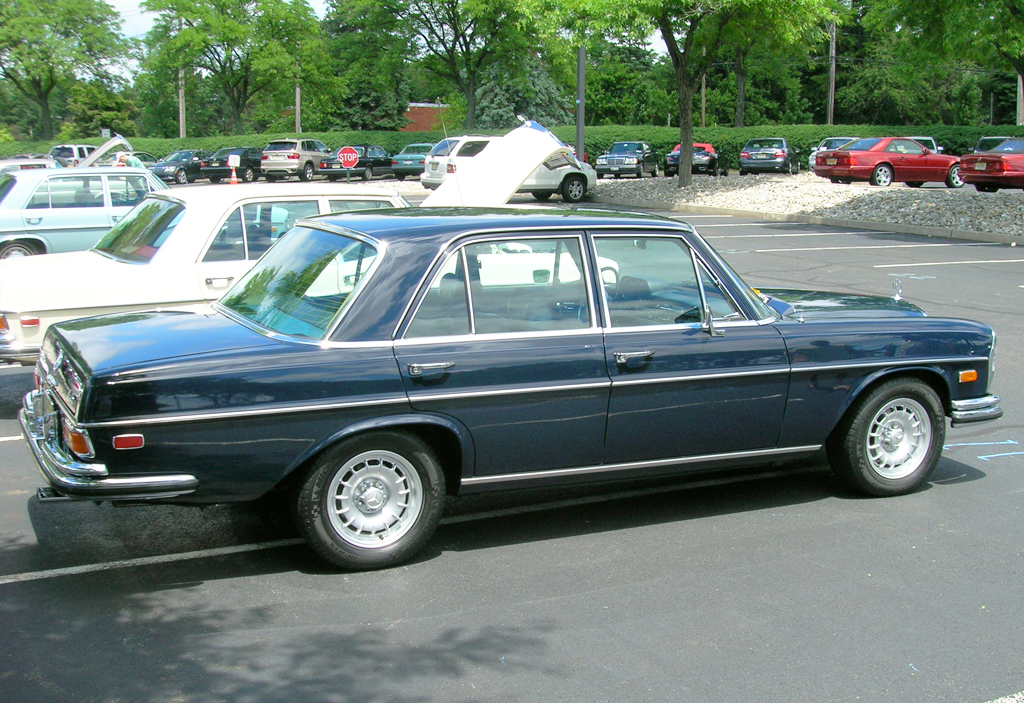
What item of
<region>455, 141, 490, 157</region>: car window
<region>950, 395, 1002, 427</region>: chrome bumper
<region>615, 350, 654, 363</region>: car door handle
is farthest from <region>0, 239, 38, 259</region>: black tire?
<region>455, 141, 490, 157</region>: car window

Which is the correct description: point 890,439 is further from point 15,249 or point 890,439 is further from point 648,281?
point 15,249

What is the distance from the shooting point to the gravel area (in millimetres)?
21234

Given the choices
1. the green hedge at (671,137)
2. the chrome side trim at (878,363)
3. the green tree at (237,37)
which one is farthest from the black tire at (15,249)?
the green tree at (237,37)

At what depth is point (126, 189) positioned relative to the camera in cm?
1277

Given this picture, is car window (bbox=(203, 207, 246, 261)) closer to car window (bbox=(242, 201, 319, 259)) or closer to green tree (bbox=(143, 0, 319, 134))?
car window (bbox=(242, 201, 319, 259))

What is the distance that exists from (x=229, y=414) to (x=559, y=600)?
1.62 m

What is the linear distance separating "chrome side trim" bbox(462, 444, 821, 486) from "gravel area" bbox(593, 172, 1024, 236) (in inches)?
665

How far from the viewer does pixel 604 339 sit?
4793mm

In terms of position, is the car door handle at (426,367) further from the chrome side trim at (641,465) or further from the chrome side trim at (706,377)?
the chrome side trim at (706,377)

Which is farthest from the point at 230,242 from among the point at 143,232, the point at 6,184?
the point at 6,184

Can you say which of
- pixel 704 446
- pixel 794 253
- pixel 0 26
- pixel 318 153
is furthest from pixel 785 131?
pixel 704 446

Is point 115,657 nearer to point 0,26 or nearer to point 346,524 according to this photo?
point 346,524

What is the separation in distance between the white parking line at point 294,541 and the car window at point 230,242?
338 cm

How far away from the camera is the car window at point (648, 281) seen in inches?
195
